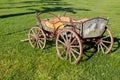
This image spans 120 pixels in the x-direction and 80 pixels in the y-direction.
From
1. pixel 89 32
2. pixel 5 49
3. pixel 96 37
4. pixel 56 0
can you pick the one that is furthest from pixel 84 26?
pixel 56 0

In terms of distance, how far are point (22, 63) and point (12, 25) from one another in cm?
652

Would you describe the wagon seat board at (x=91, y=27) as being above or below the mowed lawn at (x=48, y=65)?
above

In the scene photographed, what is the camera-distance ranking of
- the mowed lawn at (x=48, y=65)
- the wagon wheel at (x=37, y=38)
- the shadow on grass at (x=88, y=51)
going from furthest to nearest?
1. the wagon wheel at (x=37, y=38)
2. the shadow on grass at (x=88, y=51)
3. the mowed lawn at (x=48, y=65)

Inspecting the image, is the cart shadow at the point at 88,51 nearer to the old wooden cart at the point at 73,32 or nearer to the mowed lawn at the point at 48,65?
the mowed lawn at the point at 48,65

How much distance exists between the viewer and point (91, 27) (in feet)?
28.1

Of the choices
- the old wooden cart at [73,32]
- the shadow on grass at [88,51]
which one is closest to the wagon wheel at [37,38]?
the old wooden cart at [73,32]

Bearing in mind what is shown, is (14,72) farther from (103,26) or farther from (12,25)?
(12,25)

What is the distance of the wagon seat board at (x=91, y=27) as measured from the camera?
8.42 meters

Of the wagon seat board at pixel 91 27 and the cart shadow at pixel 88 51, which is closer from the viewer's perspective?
the wagon seat board at pixel 91 27

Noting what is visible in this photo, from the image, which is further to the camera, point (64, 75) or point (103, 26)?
point (103, 26)

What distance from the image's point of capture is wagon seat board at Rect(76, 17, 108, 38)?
8.42 m

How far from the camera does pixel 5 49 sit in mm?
9945

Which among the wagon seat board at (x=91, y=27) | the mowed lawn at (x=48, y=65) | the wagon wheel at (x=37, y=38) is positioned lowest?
the mowed lawn at (x=48, y=65)

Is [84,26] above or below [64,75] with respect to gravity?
above
